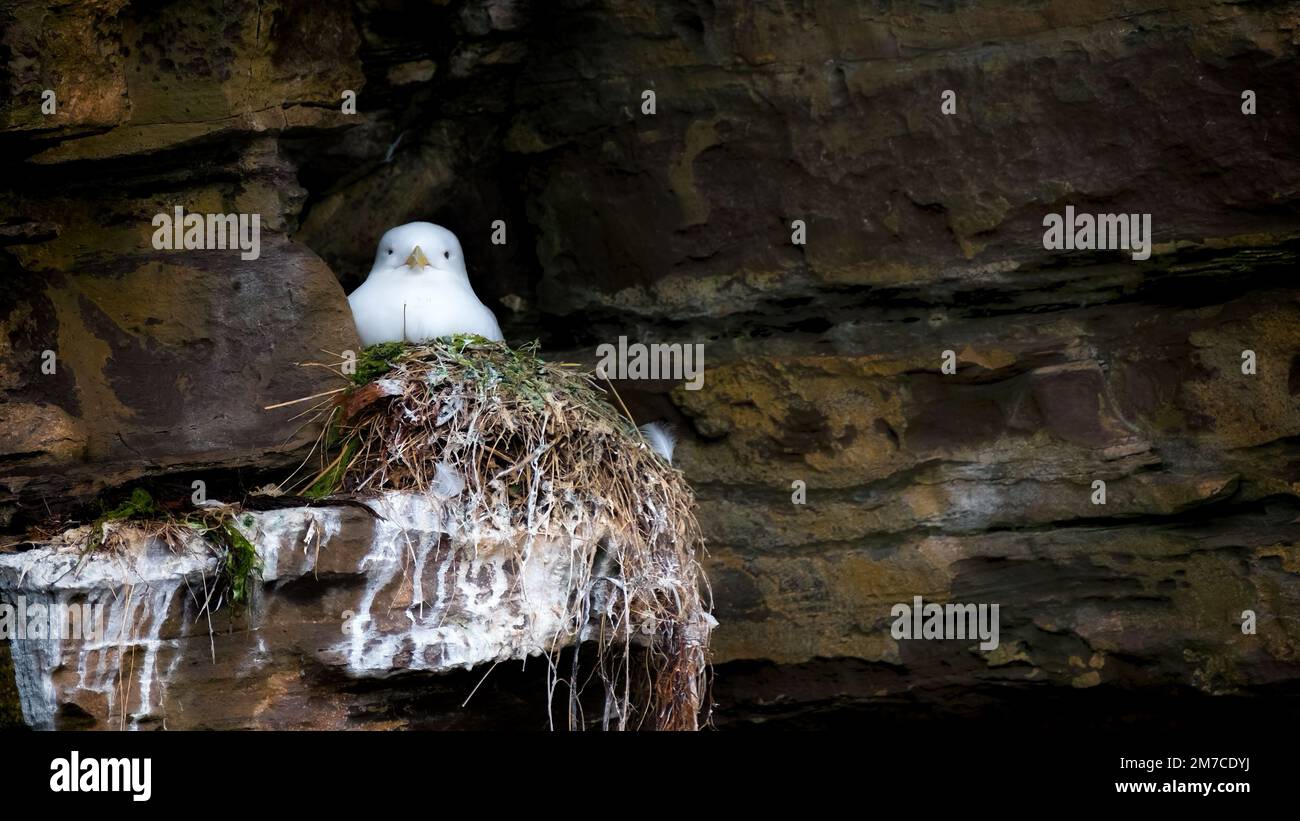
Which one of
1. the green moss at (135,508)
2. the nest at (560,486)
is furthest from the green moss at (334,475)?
the green moss at (135,508)

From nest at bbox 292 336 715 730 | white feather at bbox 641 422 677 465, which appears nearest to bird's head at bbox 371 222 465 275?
nest at bbox 292 336 715 730

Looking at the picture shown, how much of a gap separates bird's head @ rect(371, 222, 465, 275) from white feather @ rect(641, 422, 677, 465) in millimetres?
1015

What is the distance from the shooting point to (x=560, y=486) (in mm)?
4895

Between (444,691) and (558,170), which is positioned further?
(558,170)

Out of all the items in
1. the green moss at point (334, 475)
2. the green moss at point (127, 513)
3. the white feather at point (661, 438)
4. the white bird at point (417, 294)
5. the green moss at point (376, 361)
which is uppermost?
the white bird at point (417, 294)

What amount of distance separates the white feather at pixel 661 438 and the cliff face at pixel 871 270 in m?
0.07

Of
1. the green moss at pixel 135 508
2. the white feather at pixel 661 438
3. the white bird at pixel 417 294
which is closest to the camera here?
the green moss at pixel 135 508

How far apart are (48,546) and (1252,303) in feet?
14.3

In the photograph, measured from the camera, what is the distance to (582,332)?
6.39 metres

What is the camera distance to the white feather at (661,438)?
616cm

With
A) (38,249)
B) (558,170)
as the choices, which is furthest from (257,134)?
(558,170)

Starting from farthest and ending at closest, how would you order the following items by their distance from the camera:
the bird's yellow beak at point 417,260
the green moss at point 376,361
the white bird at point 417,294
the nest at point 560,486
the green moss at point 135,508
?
the bird's yellow beak at point 417,260, the white bird at point 417,294, the green moss at point 376,361, the nest at point 560,486, the green moss at point 135,508

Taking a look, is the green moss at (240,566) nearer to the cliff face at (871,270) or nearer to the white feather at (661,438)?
the cliff face at (871,270)
